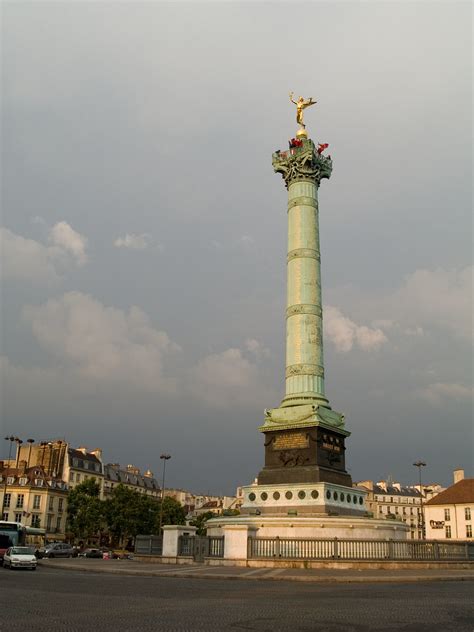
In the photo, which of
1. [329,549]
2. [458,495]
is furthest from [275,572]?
[458,495]

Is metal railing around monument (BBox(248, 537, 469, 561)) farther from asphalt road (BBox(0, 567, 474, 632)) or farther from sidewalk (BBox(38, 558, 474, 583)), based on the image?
asphalt road (BBox(0, 567, 474, 632))

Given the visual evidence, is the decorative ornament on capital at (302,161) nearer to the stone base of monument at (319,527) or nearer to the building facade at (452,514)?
the stone base of monument at (319,527)

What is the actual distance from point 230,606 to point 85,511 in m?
63.9


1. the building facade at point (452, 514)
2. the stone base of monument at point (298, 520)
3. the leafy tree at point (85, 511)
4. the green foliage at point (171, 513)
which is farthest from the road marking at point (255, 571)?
the building facade at point (452, 514)

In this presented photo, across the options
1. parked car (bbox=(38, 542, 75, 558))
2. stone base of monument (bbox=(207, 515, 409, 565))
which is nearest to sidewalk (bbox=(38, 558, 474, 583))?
stone base of monument (bbox=(207, 515, 409, 565))

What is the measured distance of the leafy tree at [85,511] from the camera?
71.9m

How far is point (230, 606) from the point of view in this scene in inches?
518

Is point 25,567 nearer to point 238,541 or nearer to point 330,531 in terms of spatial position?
point 238,541

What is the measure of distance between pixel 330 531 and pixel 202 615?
19.9 meters

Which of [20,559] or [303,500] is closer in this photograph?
[20,559]

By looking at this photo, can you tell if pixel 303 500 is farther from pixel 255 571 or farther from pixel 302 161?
pixel 302 161

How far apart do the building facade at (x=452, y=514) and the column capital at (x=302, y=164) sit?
2000 inches

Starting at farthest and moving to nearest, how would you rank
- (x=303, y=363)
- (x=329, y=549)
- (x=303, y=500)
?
1. (x=303, y=363)
2. (x=303, y=500)
3. (x=329, y=549)

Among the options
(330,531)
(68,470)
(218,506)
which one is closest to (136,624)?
(330,531)
